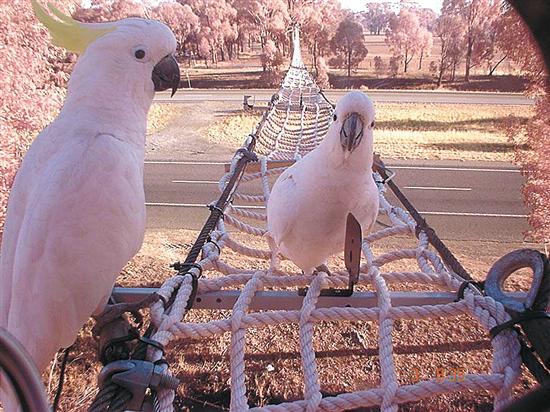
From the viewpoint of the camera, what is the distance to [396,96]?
11.9 meters

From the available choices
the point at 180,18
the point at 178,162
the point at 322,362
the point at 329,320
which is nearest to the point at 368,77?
the point at 180,18

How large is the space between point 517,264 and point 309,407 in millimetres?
509

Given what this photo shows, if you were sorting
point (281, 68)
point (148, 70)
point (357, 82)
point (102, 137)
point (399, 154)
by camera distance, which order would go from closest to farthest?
point (102, 137)
point (148, 70)
point (399, 154)
point (281, 68)
point (357, 82)

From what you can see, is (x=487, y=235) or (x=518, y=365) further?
(x=487, y=235)

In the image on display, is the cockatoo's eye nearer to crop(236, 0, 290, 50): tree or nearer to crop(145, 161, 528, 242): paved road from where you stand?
crop(145, 161, 528, 242): paved road

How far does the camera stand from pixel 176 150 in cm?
773

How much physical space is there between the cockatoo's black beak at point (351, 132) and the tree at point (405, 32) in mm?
12497

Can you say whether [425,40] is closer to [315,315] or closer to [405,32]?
[405,32]

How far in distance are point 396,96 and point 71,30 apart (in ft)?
38.4

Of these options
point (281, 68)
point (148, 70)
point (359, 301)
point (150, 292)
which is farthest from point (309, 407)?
point (281, 68)

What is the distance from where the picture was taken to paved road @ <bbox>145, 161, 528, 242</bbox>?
4.71m

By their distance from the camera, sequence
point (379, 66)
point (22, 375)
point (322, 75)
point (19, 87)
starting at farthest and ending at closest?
1. point (379, 66)
2. point (322, 75)
3. point (19, 87)
4. point (22, 375)

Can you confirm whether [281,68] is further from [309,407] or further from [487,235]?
[309,407]

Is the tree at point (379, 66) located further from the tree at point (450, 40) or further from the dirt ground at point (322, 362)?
the dirt ground at point (322, 362)
